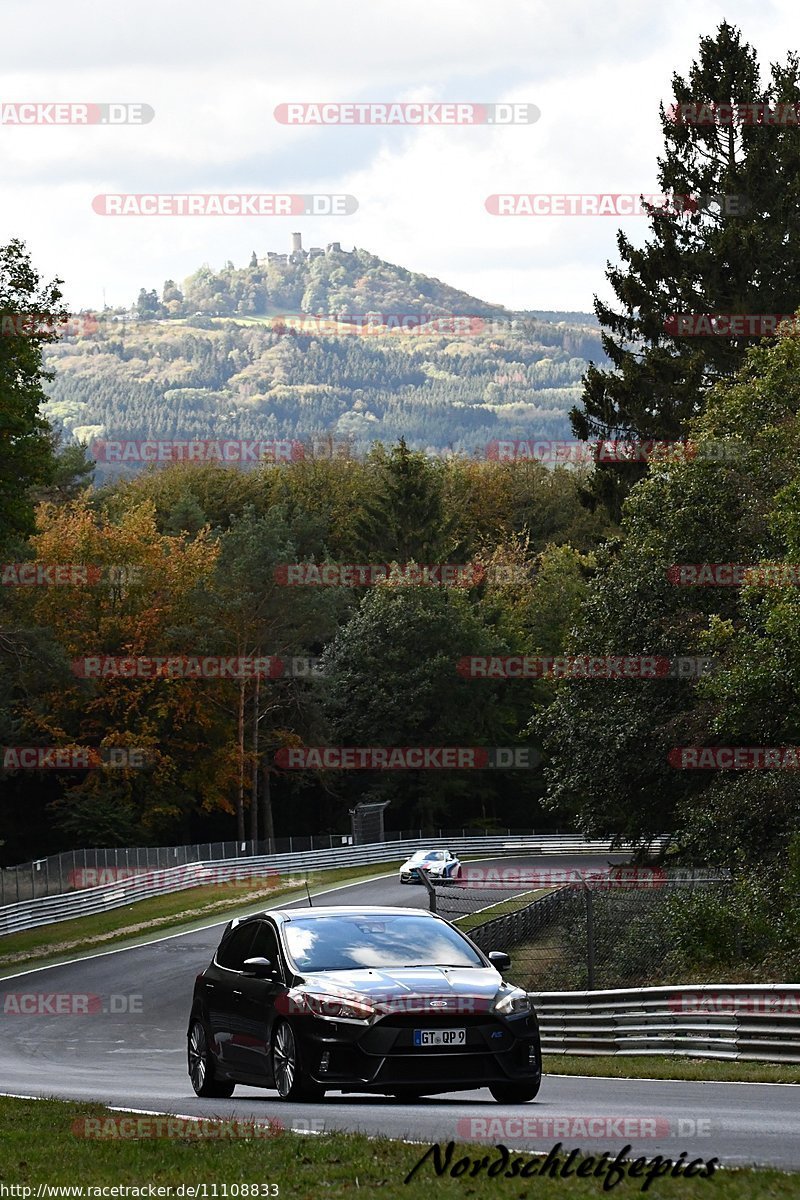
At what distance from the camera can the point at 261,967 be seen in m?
13.3

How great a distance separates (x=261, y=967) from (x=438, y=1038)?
1.82 meters

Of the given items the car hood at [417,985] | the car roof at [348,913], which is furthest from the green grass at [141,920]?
the car hood at [417,985]

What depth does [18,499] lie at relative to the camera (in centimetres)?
4247

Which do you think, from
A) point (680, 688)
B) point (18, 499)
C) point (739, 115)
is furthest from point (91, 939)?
point (739, 115)

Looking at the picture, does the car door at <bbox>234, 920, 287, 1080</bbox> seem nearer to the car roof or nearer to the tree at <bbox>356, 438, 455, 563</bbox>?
the car roof

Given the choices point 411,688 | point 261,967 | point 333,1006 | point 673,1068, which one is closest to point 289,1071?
point 333,1006

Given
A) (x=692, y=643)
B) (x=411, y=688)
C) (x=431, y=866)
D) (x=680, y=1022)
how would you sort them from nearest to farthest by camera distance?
(x=680, y=1022) < (x=692, y=643) < (x=431, y=866) < (x=411, y=688)

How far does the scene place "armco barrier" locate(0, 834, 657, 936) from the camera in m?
51.8

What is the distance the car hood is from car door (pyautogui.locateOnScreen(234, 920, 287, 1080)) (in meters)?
0.44

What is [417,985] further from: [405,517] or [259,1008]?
[405,517]

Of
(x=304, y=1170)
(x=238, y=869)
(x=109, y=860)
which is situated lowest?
(x=238, y=869)

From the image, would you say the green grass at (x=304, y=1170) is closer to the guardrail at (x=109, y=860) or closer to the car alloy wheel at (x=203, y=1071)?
the car alloy wheel at (x=203, y=1071)

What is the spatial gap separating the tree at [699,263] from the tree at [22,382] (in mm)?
17863

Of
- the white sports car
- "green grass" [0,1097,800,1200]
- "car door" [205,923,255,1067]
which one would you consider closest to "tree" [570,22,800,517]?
the white sports car
